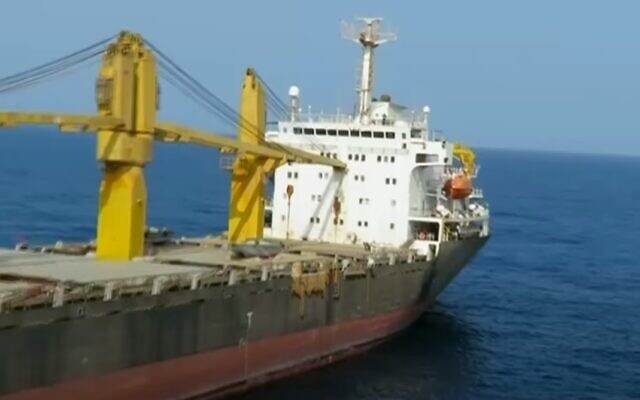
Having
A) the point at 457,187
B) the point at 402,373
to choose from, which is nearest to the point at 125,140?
the point at 402,373

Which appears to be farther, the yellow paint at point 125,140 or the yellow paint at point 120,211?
the yellow paint at point 120,211

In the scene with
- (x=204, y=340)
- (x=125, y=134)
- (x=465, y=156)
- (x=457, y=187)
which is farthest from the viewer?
(x=465, y=156)

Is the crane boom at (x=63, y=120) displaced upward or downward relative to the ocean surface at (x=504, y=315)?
upward

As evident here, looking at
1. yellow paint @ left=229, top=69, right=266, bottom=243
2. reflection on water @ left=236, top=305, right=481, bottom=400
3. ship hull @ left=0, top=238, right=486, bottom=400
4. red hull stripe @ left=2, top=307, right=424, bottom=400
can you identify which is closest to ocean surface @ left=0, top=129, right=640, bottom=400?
reflection on water @ left=236, top=305, right=481, bottom=400

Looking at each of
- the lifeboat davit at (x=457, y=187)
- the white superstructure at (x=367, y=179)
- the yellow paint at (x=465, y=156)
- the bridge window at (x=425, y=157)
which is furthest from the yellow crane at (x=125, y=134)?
the yellow paint at (x=465, y=156)

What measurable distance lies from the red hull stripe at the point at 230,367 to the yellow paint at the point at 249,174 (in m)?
5.14

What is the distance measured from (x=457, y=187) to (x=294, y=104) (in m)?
6.89

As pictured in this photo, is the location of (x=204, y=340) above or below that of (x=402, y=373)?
above

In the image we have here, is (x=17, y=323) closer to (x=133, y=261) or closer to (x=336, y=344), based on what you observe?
(x=133, y=261)

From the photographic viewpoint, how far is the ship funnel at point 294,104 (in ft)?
116

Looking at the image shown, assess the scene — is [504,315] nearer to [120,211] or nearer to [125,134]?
[120,211]

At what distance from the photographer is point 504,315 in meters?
36.5

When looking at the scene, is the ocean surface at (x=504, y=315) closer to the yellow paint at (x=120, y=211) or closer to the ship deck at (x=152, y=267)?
the ship deck at (x=152, y=267)

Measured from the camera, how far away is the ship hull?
18.7 metres
